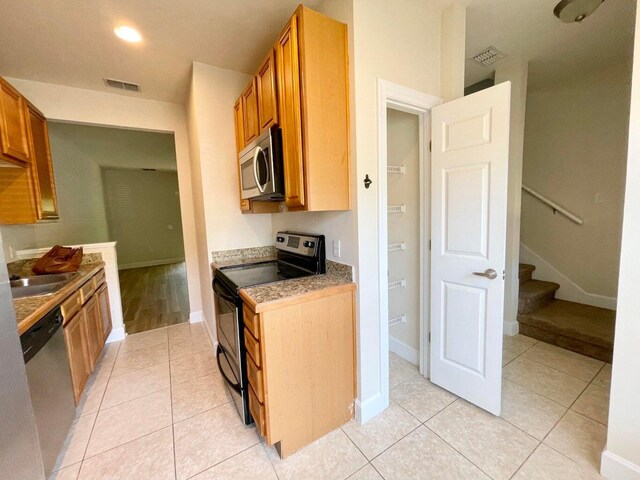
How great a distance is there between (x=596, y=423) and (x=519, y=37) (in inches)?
112

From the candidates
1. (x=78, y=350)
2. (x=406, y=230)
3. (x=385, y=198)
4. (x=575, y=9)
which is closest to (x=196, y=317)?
(x=78, y=350)

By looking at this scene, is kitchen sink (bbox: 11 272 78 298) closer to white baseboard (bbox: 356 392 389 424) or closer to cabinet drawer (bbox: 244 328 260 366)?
cabinet drawer (bbox: 244 328 260 366)

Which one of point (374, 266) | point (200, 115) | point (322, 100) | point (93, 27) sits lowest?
point (374, 266)

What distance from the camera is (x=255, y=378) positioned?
1.50 m

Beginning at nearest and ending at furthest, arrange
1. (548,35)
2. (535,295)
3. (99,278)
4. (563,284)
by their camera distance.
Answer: (548,35)
(99,278)
(535,295)
(563,284)

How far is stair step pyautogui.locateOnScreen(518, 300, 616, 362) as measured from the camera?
2303 mm

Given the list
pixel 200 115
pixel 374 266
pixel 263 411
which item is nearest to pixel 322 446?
pixel 263 411

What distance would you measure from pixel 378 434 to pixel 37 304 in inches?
84.5

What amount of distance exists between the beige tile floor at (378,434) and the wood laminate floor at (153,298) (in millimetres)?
1234

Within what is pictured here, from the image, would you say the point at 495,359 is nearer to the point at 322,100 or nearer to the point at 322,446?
the point at 322,446

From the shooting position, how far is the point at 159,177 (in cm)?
732

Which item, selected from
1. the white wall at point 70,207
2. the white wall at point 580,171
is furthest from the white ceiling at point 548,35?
the white wall at point 70,207

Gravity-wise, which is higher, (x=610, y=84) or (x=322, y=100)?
(x=610, y=84)

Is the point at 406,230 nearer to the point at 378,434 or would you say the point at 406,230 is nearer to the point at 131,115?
the point at 378,434
